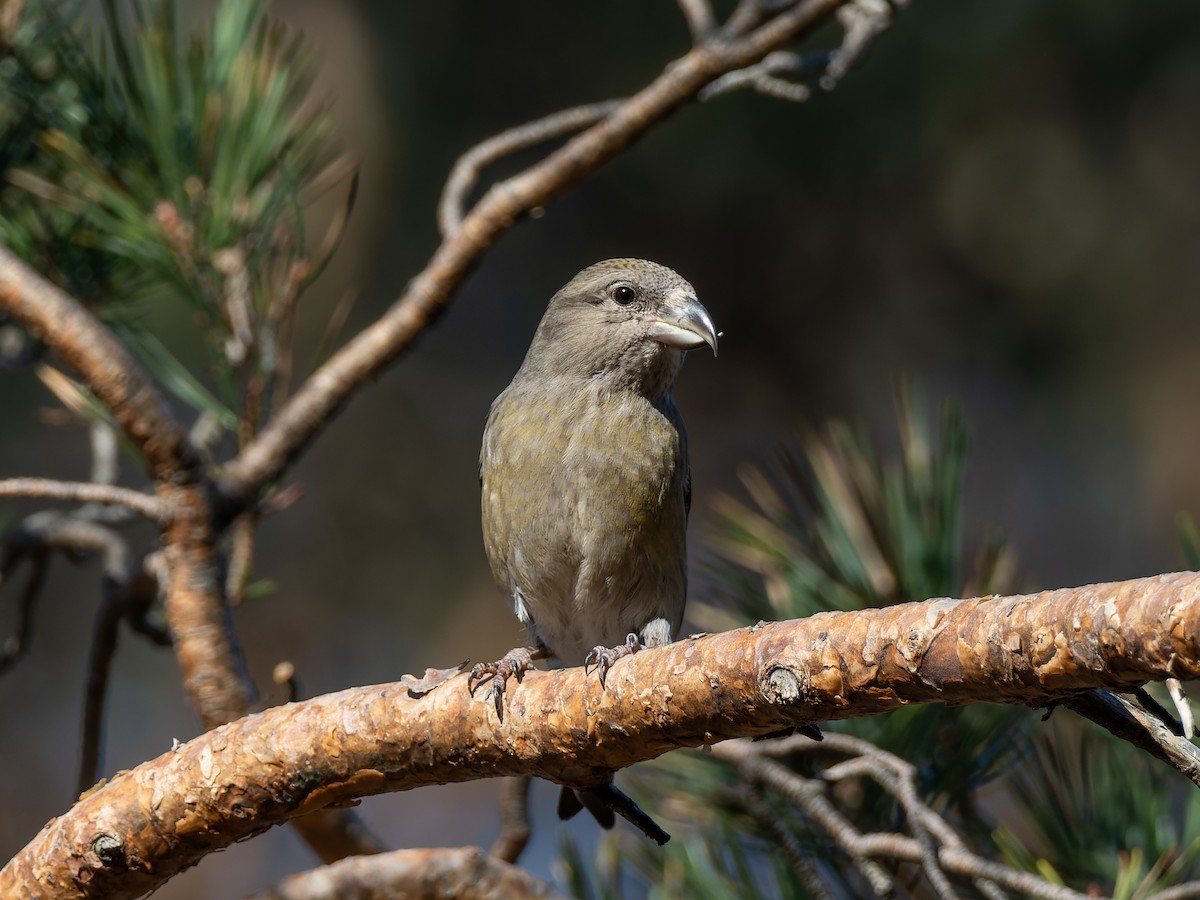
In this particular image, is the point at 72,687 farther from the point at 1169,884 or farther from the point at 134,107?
the point at 1169,884

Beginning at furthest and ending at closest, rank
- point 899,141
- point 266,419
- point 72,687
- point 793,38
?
1. point 72,687
2. point 899,141
3. point 266,419
4. point 793,38

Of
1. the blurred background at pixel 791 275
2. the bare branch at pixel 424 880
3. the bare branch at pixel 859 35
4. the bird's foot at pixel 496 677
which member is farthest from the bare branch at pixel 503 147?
the blurred background at pixel 791 275

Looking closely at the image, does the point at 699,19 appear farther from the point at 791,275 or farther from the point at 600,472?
the point at 791,275

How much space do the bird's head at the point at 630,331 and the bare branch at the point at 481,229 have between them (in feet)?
2.79

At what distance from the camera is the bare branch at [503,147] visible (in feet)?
8.64

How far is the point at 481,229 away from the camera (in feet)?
8.11

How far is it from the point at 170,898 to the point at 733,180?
3576 mm

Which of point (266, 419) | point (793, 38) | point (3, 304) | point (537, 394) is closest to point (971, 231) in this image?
point (537, 394)

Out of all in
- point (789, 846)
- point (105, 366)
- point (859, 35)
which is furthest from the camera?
point (859, 35)

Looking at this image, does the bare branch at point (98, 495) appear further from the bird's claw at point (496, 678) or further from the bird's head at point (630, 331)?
the bird's head at point (630, 331)

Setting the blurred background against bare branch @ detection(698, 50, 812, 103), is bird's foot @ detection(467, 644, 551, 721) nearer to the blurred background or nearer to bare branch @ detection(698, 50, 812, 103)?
bare branch @ detection(698, 50, 812, 103)

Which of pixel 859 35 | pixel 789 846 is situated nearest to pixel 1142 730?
pixel 789 846

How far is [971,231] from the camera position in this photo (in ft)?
15.6

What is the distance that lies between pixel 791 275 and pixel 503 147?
95.3 inches
